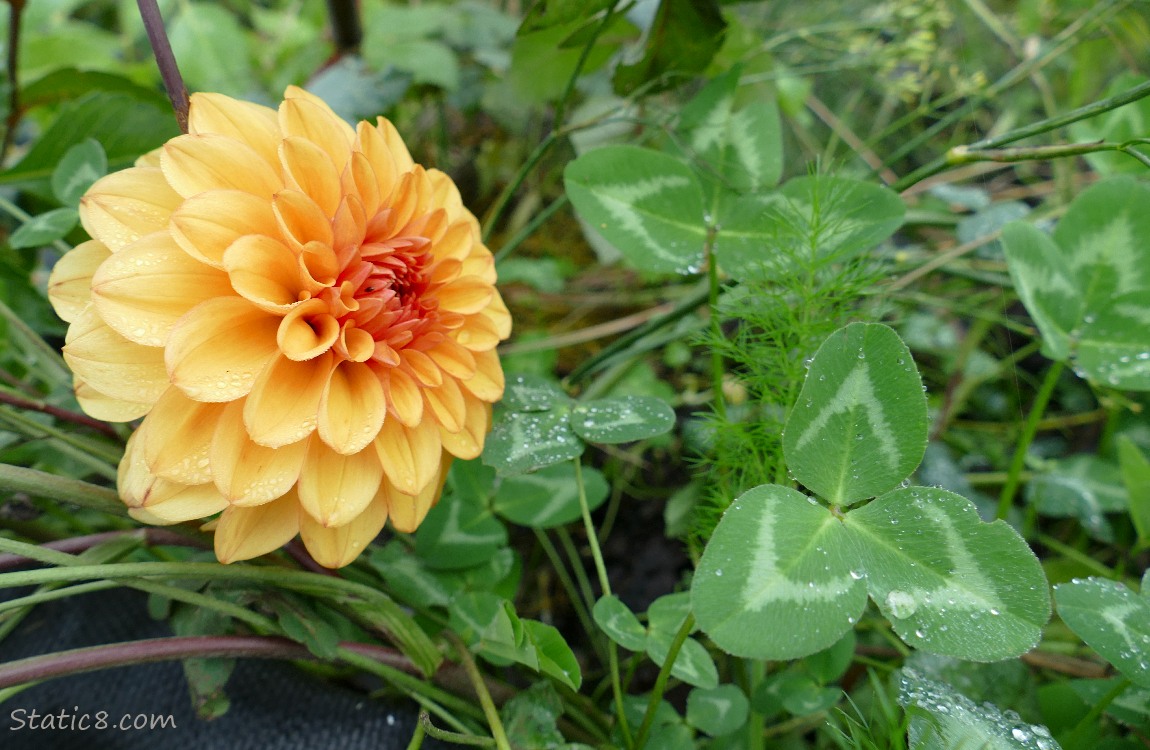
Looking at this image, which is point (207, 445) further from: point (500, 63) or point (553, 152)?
point (553, 152)

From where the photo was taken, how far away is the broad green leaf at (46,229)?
0.52 metres

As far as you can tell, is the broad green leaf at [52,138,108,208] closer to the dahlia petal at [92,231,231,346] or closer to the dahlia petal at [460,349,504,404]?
the dahlia petal at [92,231,231,346]

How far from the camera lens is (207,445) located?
1.30 ft

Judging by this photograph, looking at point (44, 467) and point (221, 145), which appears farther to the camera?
point (44, 467)

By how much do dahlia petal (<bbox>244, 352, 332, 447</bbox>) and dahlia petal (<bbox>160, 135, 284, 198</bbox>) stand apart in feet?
0.35

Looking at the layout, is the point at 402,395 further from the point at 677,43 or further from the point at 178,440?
the point at 677,43

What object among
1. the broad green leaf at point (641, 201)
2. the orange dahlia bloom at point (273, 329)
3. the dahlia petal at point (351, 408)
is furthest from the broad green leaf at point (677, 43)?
the dahlia petal at point (351, 408)

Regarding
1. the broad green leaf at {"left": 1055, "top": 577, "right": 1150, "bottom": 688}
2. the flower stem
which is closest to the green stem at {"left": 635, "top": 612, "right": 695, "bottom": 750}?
the broad green leaf at {"left": 1055, "top": 577, "right": 1150, "bottom": 688}

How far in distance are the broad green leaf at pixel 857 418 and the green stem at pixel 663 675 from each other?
0.11m

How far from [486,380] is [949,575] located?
30 cm

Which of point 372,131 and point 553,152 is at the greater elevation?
point 372,131

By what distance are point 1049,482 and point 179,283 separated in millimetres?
820

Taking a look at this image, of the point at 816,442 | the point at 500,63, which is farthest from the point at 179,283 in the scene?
the point at 500,63

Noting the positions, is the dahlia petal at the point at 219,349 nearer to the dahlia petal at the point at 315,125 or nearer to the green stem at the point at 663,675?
the dahlia petal at the point at 315,125
